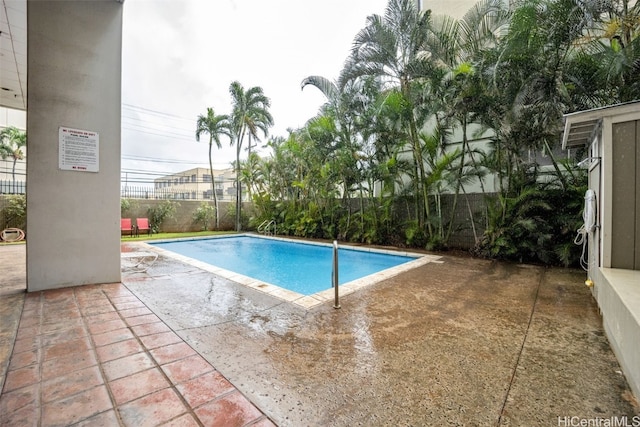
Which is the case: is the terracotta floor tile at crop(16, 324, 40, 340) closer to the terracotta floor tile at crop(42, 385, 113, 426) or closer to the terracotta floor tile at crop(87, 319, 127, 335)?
the terracotta floor tile at crop(87, 319, 127, 335)

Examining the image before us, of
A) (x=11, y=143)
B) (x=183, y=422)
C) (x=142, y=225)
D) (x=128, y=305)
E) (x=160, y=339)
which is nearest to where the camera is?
(x=183, y=422)

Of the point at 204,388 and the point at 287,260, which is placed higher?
the point at 204,388

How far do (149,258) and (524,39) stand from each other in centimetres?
877

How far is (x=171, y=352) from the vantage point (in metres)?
2.14

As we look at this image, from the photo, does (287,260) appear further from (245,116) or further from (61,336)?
(245,116)

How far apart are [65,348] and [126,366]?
69cm

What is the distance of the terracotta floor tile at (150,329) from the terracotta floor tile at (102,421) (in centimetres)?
104

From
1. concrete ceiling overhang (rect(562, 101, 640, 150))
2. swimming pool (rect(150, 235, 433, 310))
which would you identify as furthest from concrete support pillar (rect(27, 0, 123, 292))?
concrete ceiling overhang (rect(562, 101, 640, 150))

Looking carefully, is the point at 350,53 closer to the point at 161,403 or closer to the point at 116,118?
the point at 116,118

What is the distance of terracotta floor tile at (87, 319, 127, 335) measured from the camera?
250 centimetres

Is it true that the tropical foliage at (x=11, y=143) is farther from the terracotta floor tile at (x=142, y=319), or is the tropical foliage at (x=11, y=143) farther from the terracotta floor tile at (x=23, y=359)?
the terracotta floor tile at (x=23, y=359)

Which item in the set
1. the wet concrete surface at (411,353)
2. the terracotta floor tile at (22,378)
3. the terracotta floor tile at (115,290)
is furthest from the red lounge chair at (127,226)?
the terracotta floor tile at (22,378)

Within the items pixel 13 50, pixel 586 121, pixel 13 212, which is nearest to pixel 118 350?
pixel 586 121

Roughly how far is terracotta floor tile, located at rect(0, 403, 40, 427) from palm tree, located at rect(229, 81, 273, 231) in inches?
502
